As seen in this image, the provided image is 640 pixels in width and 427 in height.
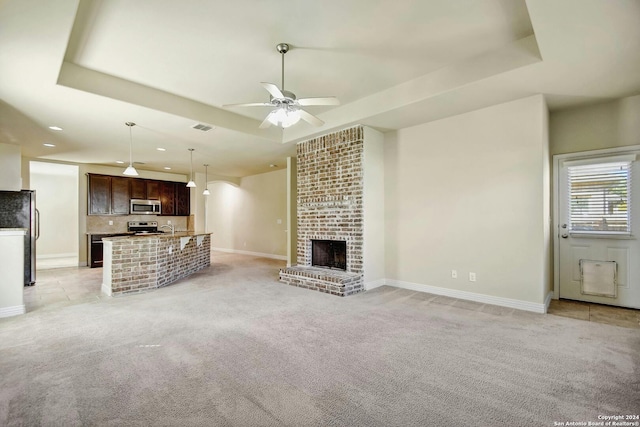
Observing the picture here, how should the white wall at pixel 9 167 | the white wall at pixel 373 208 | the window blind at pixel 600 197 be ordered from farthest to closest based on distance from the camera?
the white wall at pixel 9 167, the white wall at pixel 373 208, the window blind at pixel 600 197

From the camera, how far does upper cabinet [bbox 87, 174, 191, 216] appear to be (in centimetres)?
781

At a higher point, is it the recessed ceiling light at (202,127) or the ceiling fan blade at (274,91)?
the recessed ceiling light at (202,127)

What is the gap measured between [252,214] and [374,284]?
5702 millimetres

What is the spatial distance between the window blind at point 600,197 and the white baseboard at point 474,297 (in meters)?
1.38

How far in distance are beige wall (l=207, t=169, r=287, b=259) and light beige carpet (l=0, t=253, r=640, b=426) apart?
4.94 m

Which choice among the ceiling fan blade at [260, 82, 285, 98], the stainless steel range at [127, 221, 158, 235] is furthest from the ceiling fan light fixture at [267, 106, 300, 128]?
the stainless steel range at [127, 221, 158, 235]

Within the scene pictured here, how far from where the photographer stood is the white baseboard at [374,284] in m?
4.79

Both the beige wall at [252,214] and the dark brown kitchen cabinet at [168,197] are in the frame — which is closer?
the beige wall at [252,214]

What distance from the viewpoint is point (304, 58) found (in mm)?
3262

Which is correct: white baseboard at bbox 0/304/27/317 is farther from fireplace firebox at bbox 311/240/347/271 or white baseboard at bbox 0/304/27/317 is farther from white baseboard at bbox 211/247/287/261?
white baseboard at bbox 211/247/287/261

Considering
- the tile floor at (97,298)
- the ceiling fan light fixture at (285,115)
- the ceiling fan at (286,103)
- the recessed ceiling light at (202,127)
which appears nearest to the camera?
the ceiling fan at (286,103)

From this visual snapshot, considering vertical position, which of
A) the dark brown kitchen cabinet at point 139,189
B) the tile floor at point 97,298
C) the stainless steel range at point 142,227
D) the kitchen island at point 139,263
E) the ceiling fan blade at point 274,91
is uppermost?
the ceiling fan blade at point 274,91

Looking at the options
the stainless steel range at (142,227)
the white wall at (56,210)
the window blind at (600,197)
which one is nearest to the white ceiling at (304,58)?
the window blind at (600,197)

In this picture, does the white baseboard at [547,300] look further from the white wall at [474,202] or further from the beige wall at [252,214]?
the beige wall at [252,214]
